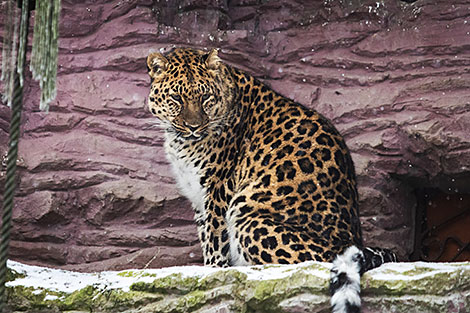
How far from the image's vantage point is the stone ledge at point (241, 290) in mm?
4910

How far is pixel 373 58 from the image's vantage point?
845 cm

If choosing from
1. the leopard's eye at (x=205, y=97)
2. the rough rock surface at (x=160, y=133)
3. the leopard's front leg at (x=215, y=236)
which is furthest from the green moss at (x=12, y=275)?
the rough rock surface at (x=160, y=133)

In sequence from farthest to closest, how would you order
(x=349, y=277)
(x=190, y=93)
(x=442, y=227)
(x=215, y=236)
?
(x=442, y=227)
(x=190, y=93)
(x=215, y=236)
(x=349, y=277)

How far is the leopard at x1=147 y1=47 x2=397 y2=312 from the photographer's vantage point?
5852 mm

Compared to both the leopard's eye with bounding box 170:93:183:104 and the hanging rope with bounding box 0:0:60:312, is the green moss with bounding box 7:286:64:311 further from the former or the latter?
the hanging rope with bounding box 0:0:60:312

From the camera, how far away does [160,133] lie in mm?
8422

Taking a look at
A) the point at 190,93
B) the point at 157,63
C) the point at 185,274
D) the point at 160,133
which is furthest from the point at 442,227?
the point at 185,274

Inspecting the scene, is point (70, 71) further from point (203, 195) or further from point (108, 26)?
point (203, 195)

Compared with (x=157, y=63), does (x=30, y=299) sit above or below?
below

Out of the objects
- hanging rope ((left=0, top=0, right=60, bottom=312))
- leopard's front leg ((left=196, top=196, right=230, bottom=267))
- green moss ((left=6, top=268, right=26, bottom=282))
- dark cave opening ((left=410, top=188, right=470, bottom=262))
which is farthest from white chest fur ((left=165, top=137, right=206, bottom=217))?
hanging rope ((left=0, top=0, right=60, bottom=312))

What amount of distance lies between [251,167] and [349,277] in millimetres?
1654

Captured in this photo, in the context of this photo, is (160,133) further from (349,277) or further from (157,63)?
(349,277)

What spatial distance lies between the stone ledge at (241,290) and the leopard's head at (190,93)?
4.83 feet

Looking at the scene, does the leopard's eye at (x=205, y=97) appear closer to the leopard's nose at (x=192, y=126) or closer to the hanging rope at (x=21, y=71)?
the leopard's nose at (x=192, y=126)
